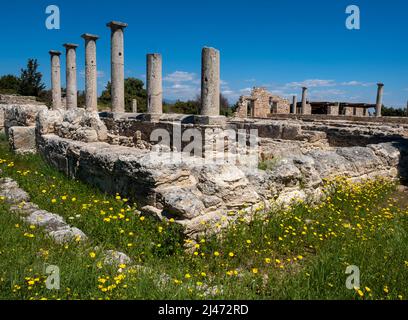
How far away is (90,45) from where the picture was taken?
1694cm

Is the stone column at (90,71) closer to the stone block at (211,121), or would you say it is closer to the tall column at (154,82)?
the tall column at (154,82)

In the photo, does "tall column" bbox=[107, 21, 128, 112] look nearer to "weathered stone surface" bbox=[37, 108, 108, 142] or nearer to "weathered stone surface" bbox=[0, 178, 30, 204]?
"weathered stone surface" bbox=[37, 108, 108, 142]

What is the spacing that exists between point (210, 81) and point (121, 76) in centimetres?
683

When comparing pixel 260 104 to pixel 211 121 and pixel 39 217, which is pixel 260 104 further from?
pixel 39 217

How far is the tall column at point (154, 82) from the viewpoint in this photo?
519 inches

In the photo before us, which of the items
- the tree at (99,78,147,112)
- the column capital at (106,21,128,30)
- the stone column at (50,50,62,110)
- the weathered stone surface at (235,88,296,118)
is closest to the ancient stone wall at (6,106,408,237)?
the column capital at (106,21,128,30)

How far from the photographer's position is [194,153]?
955 cm

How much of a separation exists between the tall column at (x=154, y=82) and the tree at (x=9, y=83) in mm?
35883

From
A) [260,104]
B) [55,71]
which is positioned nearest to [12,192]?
[55,71]

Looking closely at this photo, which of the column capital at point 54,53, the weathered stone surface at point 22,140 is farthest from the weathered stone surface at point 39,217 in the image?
the column capital at point 54,53

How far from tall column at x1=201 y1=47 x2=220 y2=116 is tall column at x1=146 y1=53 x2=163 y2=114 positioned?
3.43 meters

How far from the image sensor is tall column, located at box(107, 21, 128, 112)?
1466 cm

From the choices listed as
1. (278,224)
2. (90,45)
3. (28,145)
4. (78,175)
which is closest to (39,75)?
(90,45)

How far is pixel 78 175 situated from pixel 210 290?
444 cm
